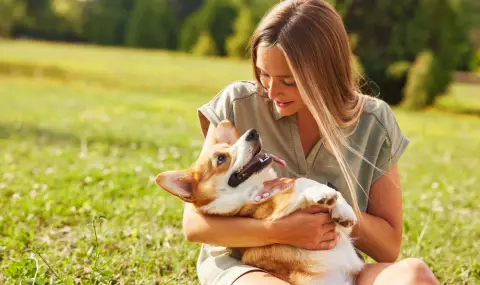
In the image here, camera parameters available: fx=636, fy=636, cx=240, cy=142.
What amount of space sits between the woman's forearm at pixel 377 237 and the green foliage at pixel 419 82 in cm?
1469

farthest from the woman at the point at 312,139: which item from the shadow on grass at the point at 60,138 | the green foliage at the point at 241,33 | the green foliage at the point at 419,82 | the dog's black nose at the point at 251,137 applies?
the green foliage at the point at 241,33

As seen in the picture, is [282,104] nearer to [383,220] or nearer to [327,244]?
[327,244]

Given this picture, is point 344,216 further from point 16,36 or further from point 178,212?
point 16,36

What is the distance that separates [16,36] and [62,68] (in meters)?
18.3

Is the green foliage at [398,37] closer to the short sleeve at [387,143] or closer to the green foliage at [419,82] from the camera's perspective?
the green foliage at [419,82]

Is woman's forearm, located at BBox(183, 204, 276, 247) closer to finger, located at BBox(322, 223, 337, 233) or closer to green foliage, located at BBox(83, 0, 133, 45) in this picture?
finger, located at BBox(322, 223, 337, 233)

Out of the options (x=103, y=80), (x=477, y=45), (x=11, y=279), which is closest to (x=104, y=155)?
(x=11, y=279)

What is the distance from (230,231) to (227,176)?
0.79ft

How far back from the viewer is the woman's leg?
8.55ft

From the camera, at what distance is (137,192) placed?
5.53 m

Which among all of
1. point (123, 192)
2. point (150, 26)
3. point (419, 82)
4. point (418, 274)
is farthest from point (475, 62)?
point (418, 274)

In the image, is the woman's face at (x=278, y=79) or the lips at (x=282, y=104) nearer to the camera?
the woman's face at (x=278, y=79)

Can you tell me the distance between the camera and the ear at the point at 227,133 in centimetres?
295

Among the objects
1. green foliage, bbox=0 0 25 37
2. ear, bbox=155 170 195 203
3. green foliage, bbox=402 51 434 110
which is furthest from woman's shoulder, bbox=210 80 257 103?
green foliage, bbox=0 0 25 37
